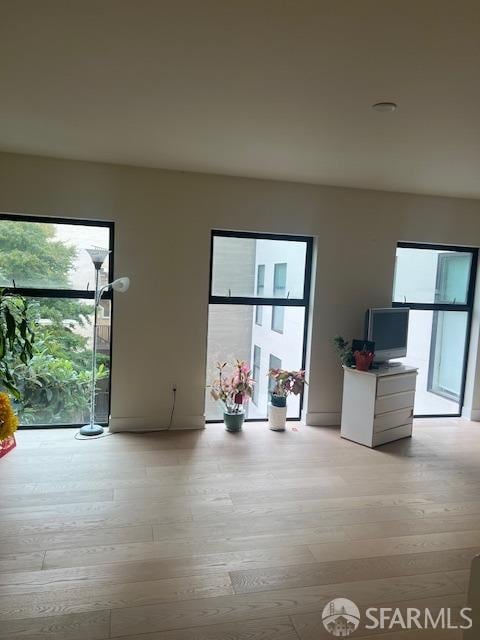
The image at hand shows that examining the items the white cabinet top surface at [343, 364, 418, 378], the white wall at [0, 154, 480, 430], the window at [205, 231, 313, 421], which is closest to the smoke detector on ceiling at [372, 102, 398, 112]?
the white wall at [0, 154, 480, 430]

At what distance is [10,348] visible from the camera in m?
3.54

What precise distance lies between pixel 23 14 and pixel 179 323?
2.82m

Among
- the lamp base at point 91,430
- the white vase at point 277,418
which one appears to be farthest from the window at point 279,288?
the lamp base at point 91,430

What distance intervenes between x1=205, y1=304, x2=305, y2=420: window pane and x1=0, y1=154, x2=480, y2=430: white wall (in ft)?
0.61

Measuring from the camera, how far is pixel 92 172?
392 centimetres

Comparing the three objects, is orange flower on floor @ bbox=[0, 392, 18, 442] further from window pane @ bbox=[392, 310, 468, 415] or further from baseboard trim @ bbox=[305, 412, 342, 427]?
window pane @ bbox=[392, 310, 468, 415]

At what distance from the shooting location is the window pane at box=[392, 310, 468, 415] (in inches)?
200

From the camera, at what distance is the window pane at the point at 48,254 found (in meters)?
3.91

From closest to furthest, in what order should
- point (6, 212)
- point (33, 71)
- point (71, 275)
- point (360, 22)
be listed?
point (360, 22) → point (33, 71) → point (6, 212) → point (71, 275)

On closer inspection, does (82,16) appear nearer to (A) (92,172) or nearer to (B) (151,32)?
(B) (151,32)

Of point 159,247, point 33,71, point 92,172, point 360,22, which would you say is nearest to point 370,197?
point 159,247

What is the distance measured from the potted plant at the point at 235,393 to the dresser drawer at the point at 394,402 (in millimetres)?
1224

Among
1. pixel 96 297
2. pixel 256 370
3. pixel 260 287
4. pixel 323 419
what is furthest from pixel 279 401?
pixel 96 297

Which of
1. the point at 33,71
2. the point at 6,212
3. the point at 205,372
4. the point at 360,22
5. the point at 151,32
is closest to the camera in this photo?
the point at 360,22
